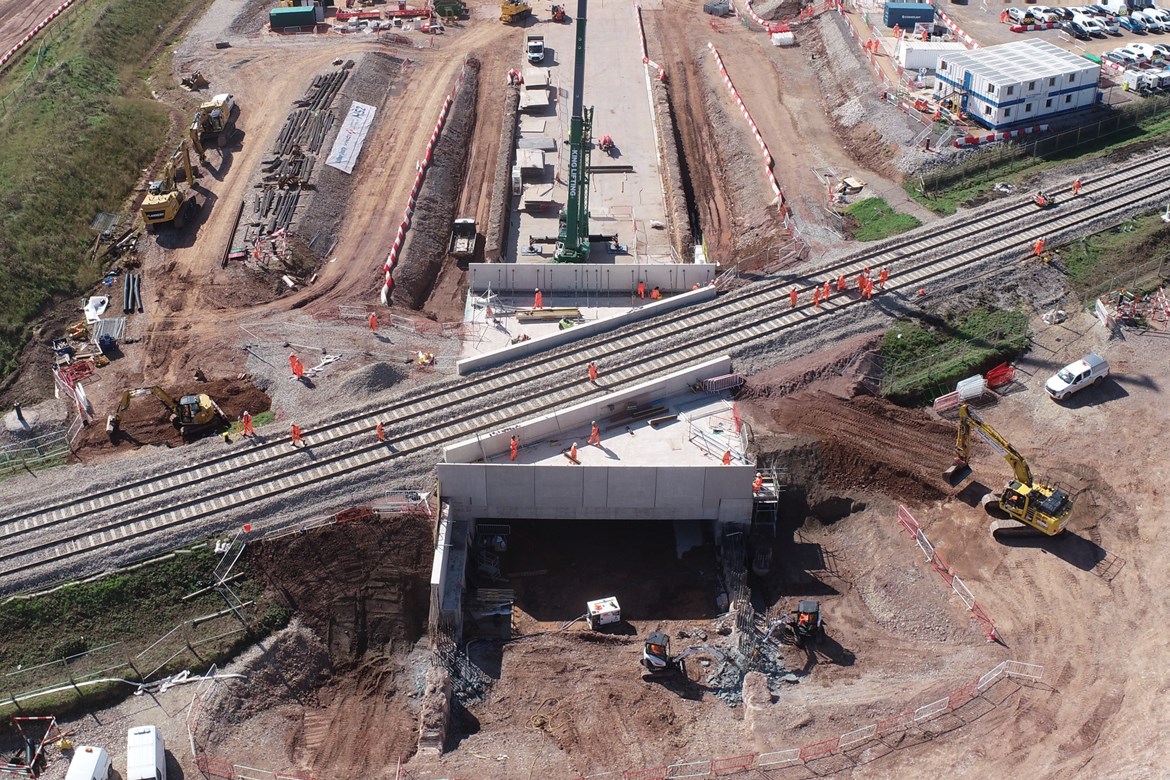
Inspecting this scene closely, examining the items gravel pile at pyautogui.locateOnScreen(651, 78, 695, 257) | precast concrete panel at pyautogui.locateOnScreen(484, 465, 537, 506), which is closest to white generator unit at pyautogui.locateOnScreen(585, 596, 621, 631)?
precast concrete panel at pyautogui.locateOnScreen(484, 465, 537, 506)

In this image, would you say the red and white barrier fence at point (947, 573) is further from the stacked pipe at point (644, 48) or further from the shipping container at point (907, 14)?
the shipping container at point (907, 14)

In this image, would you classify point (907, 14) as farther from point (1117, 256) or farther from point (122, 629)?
point (122, 629)

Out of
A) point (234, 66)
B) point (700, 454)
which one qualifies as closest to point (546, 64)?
point (234, 66)

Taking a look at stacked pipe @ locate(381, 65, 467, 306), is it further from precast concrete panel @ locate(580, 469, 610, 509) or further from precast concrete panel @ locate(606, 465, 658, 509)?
precast concrete panel @ locate(606, 465, 658, 509)

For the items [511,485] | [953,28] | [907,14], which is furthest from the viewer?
[907,14]

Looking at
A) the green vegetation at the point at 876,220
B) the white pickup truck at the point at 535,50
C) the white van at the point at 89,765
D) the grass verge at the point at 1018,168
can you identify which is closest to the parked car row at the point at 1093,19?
the grass verge at the point at 1018,168

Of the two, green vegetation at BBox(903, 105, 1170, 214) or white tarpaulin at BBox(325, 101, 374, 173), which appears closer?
green vegetation at BBox(903, 105, 1170, 214)

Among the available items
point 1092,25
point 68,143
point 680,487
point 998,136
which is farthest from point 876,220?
point 68,143
